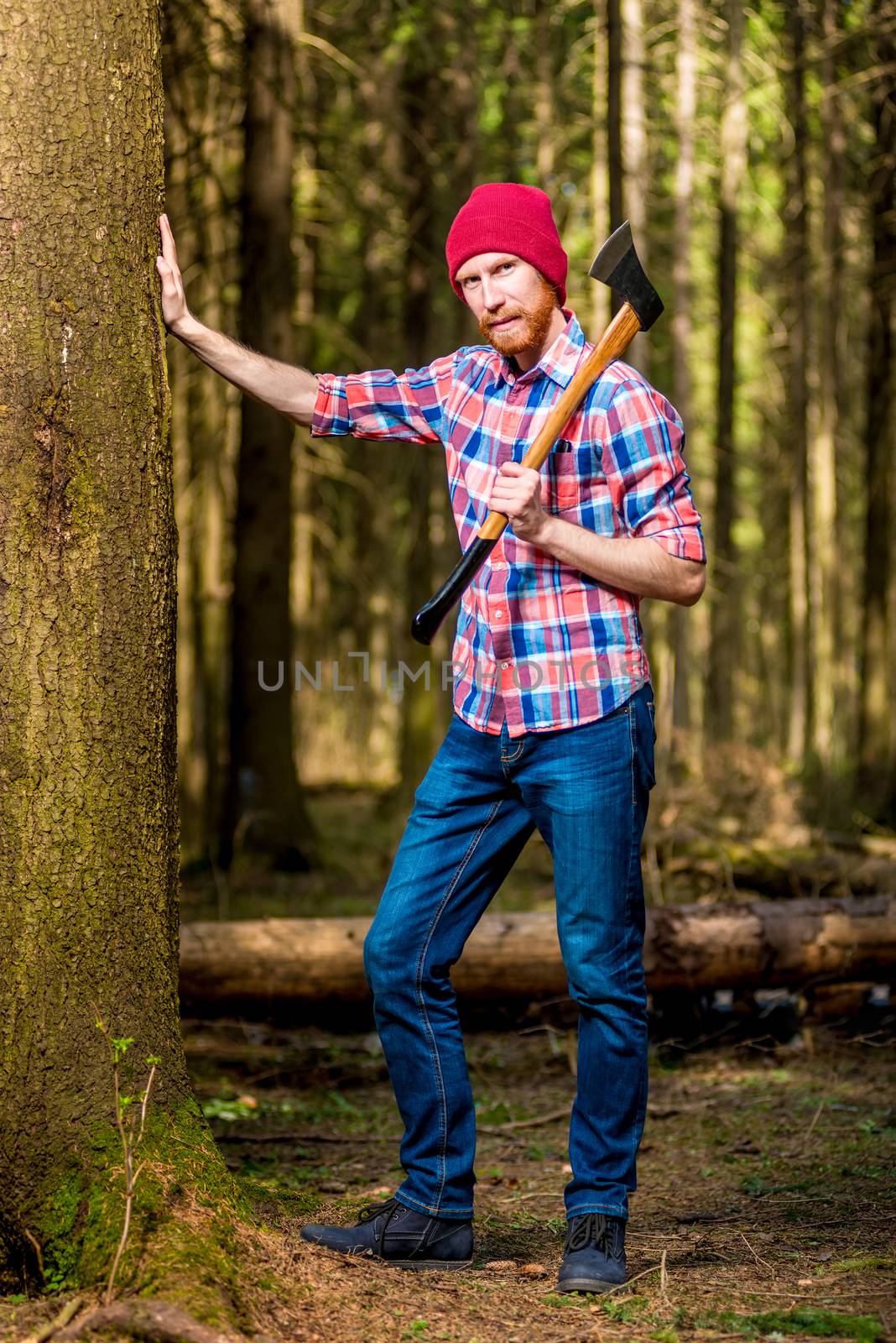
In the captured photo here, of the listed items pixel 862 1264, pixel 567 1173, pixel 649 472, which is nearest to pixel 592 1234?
Answer: pixel 862 1264

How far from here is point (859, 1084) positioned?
582cm

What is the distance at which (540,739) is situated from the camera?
3326 millimetres

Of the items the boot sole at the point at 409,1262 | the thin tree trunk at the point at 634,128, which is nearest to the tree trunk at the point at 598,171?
the thin tree trunk at the point at 634,128

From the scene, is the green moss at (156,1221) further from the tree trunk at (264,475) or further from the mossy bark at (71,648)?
the tree trunk at (264,475)

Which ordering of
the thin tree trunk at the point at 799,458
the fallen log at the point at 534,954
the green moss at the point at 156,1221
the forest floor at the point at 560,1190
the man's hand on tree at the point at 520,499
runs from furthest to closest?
the thin tree trunk at the point at 799,458
the fallen log at the point at 534,954
the man's hand on tree at the point at 520,499
the forest floor at the point at 560,1190
the green moss at the point at 156,1221

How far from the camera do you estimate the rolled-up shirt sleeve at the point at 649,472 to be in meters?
3.23

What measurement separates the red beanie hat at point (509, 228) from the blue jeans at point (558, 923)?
109 cm

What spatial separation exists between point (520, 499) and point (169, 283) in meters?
1.07

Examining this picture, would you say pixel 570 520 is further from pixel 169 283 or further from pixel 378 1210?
pixel 378 1210

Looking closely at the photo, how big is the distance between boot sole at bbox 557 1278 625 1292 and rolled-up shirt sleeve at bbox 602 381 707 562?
66.4 inches

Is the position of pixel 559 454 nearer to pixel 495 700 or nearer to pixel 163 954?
pixel 495 700

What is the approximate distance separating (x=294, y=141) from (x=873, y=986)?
7.80 meters

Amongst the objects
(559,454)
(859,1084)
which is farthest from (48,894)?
(859,1084)

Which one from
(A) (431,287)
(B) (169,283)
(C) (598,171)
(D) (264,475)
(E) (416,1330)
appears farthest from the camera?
(C) (598,171)
